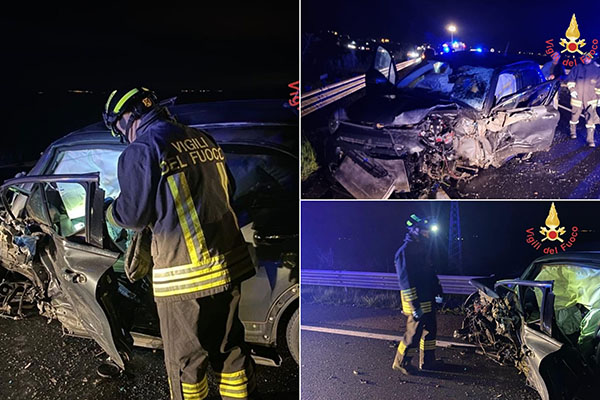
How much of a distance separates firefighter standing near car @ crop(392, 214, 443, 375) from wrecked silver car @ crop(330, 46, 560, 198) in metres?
0.21

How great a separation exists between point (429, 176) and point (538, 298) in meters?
0.83

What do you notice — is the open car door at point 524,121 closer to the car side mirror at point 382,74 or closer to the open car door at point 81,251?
the car side mirror at point 382,74

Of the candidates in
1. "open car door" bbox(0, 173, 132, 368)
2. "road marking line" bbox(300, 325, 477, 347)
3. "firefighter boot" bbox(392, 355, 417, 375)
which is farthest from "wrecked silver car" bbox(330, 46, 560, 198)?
"open car door" bbox(0, 173, 132, 368)

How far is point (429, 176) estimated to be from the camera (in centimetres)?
250

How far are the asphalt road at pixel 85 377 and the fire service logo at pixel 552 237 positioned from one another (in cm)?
146

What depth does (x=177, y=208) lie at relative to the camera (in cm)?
222

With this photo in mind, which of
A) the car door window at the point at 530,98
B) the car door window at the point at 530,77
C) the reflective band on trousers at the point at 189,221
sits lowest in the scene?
the reflective band on trousers at the point at 189,221

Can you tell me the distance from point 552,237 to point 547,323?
0.44 meters

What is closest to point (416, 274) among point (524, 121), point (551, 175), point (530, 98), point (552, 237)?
point (552, 237)

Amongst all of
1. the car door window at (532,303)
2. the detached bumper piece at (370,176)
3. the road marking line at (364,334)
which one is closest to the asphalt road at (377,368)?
the road marking line at (364,334)

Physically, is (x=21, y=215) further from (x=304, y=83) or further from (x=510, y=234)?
(x=510, y=234)

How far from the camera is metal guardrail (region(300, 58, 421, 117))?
250 centimetres

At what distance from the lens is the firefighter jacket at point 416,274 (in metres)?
2.54

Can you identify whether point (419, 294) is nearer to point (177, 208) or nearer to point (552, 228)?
point (552, 228)
